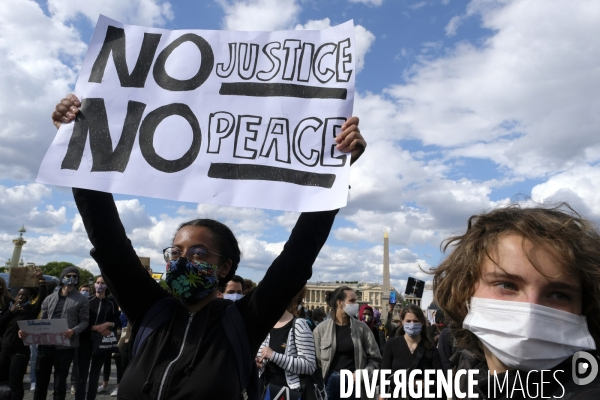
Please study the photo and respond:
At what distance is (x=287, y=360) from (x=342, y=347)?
1.99m

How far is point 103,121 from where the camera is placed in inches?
103

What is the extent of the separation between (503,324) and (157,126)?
186cm

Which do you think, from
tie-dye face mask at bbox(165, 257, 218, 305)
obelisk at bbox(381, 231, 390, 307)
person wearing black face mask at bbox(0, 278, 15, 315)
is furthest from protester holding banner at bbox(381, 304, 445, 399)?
obelisk at bbox(381, 231, 390, 307)

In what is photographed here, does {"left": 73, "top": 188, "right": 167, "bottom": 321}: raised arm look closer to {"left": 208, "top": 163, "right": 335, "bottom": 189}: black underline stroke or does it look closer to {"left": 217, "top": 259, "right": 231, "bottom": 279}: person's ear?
{"left": 217, "top": 259, "right": 231, "bottom": 279}: person's ear

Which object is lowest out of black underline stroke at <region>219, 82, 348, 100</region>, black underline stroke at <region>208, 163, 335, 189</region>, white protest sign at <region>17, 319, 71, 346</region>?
white protest sign at <region>17, 319, 71, 346</region>

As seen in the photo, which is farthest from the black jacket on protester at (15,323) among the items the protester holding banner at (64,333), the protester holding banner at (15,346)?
the protester holding banner at (64,333)

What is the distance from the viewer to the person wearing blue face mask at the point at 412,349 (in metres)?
6.43

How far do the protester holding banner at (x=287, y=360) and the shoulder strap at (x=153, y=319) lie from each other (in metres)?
2.15

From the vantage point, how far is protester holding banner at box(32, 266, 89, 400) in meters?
7.09

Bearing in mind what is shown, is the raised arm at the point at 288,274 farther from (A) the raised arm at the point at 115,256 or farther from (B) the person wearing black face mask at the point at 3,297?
(B) the person wearing black face mask at the point at 3,297

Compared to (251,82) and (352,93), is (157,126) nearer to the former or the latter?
(251,82)

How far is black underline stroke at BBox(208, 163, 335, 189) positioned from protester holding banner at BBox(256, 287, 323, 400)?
2.25 metres

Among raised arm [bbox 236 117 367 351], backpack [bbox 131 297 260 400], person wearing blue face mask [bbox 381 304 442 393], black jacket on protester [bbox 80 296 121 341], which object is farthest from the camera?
black jacket on protester [bbox 80 296 121 341]

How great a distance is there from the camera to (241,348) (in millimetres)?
2221
